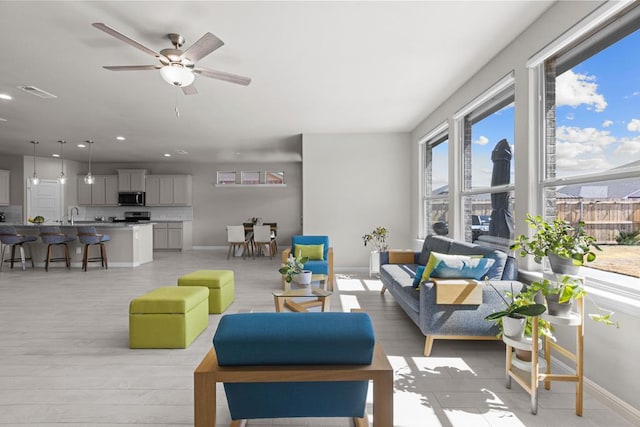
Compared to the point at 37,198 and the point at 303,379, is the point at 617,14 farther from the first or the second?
the point at 37,198

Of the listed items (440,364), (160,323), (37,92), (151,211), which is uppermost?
(37,92)

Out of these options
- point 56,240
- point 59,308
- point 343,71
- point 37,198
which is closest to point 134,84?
point 343,71

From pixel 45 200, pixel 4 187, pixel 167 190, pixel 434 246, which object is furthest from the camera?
pixel 167 190

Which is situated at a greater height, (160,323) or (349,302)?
(160,323)

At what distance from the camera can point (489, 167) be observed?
159 inches

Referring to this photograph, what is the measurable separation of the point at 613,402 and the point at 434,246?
2.64m

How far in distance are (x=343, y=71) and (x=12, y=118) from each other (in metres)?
5.68

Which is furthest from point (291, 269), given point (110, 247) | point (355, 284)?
point (110, 247)

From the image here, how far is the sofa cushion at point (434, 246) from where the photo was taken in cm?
430

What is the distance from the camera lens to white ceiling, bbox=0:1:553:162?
275 centimetres

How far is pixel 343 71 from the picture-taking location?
153 inches

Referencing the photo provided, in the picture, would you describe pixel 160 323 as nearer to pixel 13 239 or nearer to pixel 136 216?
pixel 13 239

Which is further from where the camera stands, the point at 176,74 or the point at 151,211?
the point at 151,211

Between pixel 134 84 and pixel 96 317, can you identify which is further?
pixel 134 84
